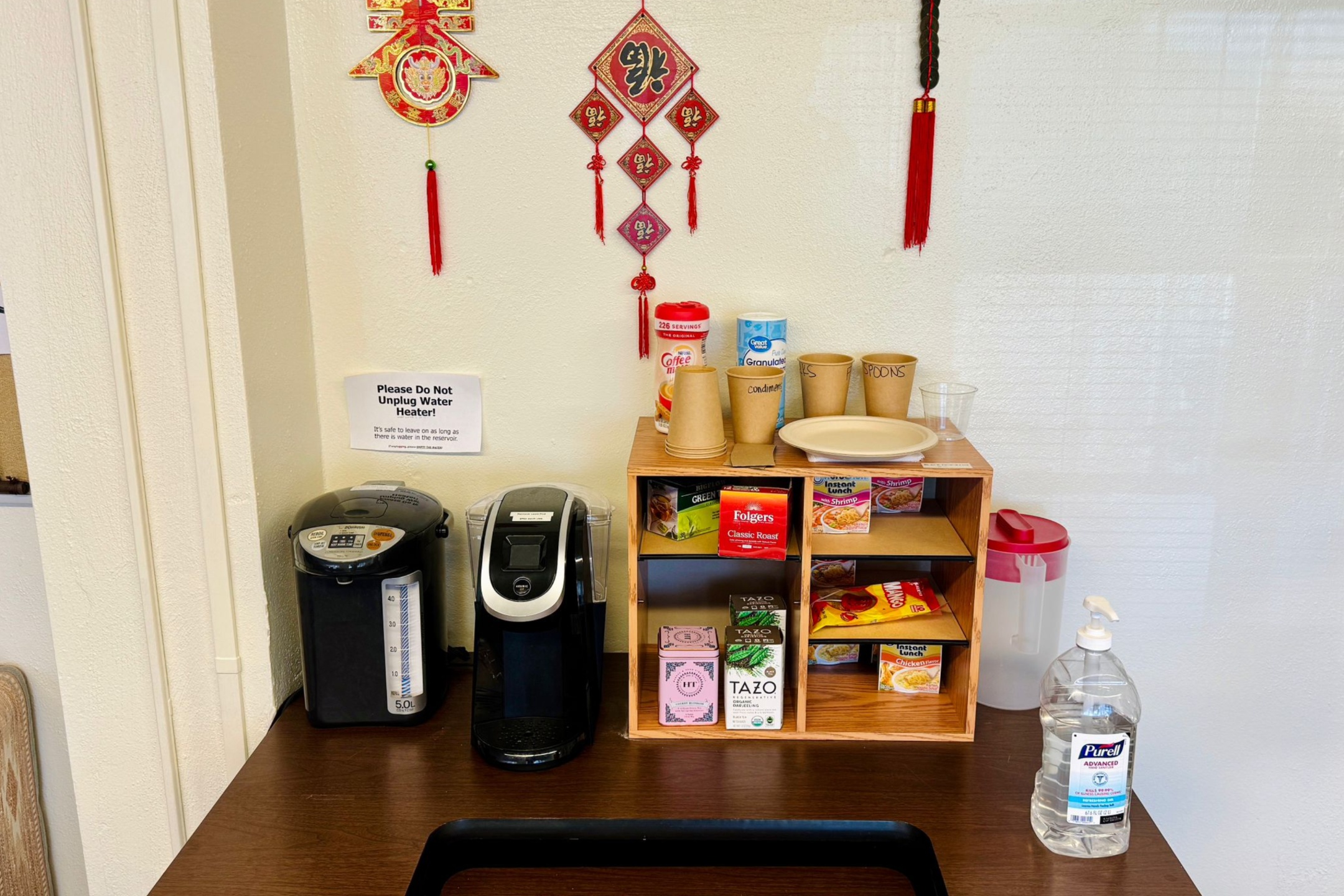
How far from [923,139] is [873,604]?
0.68 meters

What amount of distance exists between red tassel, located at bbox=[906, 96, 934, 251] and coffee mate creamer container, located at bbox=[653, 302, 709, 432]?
13.3 inches

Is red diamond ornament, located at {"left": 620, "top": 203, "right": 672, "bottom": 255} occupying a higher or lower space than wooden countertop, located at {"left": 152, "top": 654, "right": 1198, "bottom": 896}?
higher

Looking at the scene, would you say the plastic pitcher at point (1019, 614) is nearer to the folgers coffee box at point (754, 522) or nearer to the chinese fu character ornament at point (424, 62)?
the folgers coffee box at point (754, 522)

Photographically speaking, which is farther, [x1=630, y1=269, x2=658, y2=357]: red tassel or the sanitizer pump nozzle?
[x1=630, y1=269, x2=658, y2=357]: red tassel

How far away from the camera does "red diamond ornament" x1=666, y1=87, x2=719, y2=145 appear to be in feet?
4.76

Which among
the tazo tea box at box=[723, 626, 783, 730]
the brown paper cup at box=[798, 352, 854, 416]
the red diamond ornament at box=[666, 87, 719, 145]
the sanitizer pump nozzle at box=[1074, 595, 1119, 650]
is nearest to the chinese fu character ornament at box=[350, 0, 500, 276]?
the red diamond ornament at box=[666, 87, 719, 145]

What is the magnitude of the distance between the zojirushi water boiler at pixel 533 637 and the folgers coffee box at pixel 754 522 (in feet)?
0.66

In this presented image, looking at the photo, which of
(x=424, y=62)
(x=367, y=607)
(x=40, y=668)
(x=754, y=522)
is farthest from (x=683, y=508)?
(x=40, y=668)

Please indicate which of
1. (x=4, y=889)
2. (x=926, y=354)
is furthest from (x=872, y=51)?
(x=4, y=889)

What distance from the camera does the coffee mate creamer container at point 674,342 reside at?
1415mm

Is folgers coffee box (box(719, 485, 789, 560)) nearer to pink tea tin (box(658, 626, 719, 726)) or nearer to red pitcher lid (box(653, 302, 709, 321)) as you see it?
pink tea tin (box(658, 626, 719, 726))

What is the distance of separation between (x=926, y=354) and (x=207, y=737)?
1236 mm

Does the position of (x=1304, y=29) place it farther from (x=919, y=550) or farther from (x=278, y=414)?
(x=278, y=414)

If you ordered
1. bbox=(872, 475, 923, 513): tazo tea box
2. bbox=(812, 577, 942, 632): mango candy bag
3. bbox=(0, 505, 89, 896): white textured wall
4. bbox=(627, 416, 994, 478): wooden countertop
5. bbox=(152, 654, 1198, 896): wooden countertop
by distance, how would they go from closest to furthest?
bbox=(152, 654, 1198, 896): wooden countertop
bbox=(627, 416, 994, 478): wooden countertop
bbox=(812, 577, 942, 632): mango candy bag
bbox=(872, 475, 923, 513): tazo tea box
bbox=(0, 505, 89, 896): white textured wall
